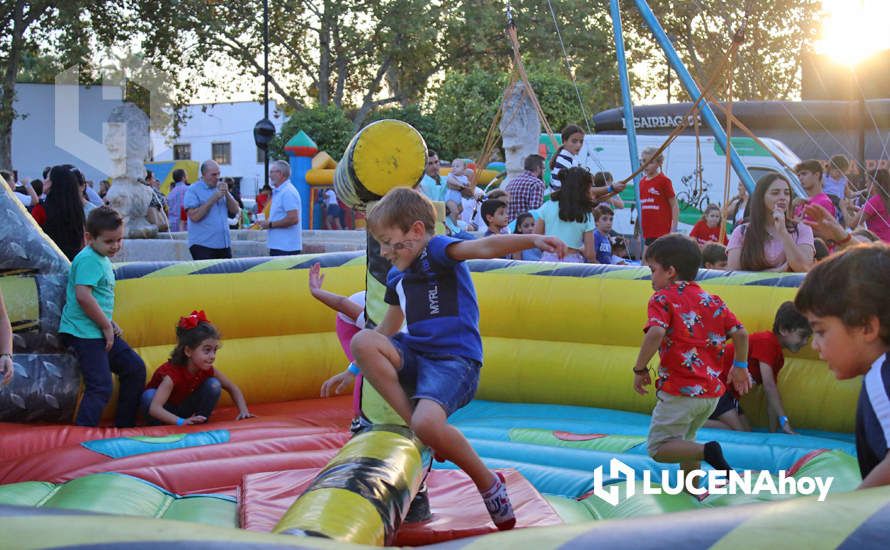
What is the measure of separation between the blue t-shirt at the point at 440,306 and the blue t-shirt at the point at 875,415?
159 cm

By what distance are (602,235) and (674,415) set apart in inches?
142

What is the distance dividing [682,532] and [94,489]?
300 cm

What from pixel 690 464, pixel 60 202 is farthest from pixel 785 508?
pixel 60 202

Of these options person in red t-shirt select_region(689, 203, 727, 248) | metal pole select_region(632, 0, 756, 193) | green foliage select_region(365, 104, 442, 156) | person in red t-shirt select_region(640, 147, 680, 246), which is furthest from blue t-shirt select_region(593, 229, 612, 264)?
green foliage select_region(365, 104, 442, 156)

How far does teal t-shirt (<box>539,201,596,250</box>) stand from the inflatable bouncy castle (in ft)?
2.62

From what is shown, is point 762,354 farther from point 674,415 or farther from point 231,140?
point 231,140

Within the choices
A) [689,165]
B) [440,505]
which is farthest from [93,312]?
[689,165]

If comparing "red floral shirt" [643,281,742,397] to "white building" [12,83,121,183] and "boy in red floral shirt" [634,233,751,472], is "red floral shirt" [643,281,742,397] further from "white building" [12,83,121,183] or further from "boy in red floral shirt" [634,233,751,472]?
"white building" [12,83,121,183]

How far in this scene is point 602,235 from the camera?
25.0 ft

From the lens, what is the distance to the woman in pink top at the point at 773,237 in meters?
5.50

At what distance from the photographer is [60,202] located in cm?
Result: 618

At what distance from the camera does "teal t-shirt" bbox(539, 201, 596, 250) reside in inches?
273

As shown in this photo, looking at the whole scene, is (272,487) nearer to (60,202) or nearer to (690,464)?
(690,464)

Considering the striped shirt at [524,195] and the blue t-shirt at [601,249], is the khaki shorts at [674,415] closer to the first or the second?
the blue t-shirt at [601,249]
